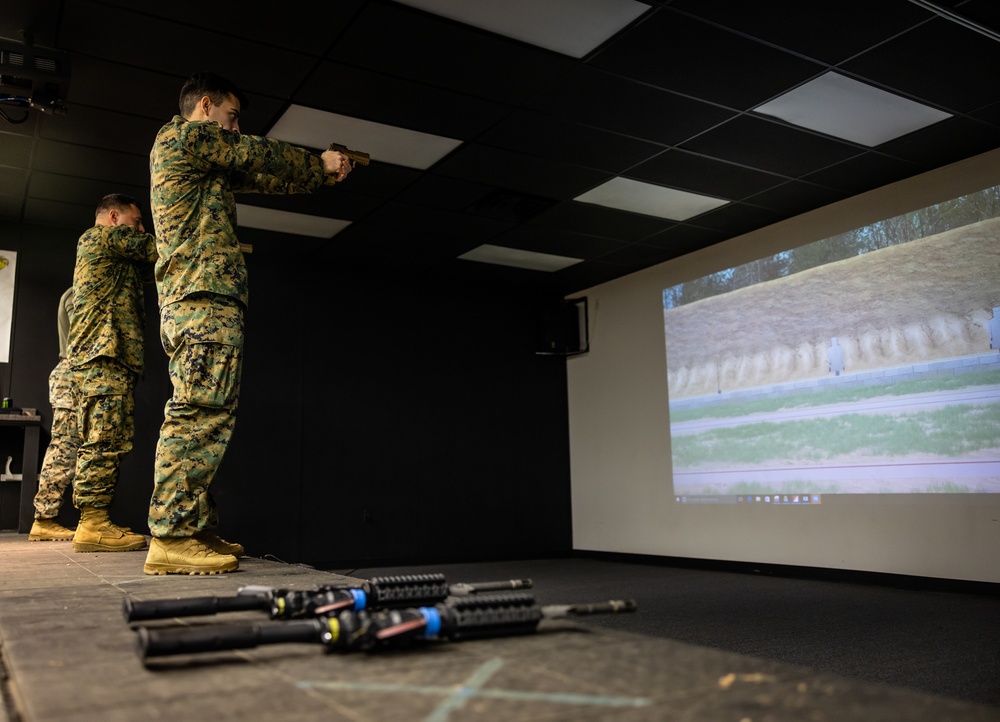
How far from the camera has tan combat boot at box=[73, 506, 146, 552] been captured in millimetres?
3051

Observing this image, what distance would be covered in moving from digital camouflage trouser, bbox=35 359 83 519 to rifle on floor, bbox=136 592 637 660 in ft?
11.2

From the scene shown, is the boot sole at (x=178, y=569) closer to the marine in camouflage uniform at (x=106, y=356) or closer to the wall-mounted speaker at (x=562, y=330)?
the marine in camouflage uniform at (x=106, y=356)

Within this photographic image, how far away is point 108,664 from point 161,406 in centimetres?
504

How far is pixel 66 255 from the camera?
546 cm

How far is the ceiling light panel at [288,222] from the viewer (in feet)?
16.8

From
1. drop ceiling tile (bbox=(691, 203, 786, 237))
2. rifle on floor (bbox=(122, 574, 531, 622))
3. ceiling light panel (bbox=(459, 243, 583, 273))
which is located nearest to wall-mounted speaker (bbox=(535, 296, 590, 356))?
ceiling light panel (bbox=(459, 243, 583, 273))

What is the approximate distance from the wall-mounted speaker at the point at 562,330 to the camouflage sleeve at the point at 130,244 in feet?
14.2

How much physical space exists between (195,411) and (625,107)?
2642 millimetres

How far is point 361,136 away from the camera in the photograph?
4.13 meters

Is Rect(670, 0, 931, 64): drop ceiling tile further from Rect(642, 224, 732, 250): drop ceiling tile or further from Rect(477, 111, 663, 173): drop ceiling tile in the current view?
Rect(642, 224, 732, 250): drop ceiling tile

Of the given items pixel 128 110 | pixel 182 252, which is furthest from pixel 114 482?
pixel 128 110

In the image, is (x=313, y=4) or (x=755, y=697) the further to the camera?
(x=313, y=4)

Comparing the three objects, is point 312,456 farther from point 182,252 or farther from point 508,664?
point 508,664

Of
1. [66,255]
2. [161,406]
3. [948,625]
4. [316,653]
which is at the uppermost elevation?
[66,255]
